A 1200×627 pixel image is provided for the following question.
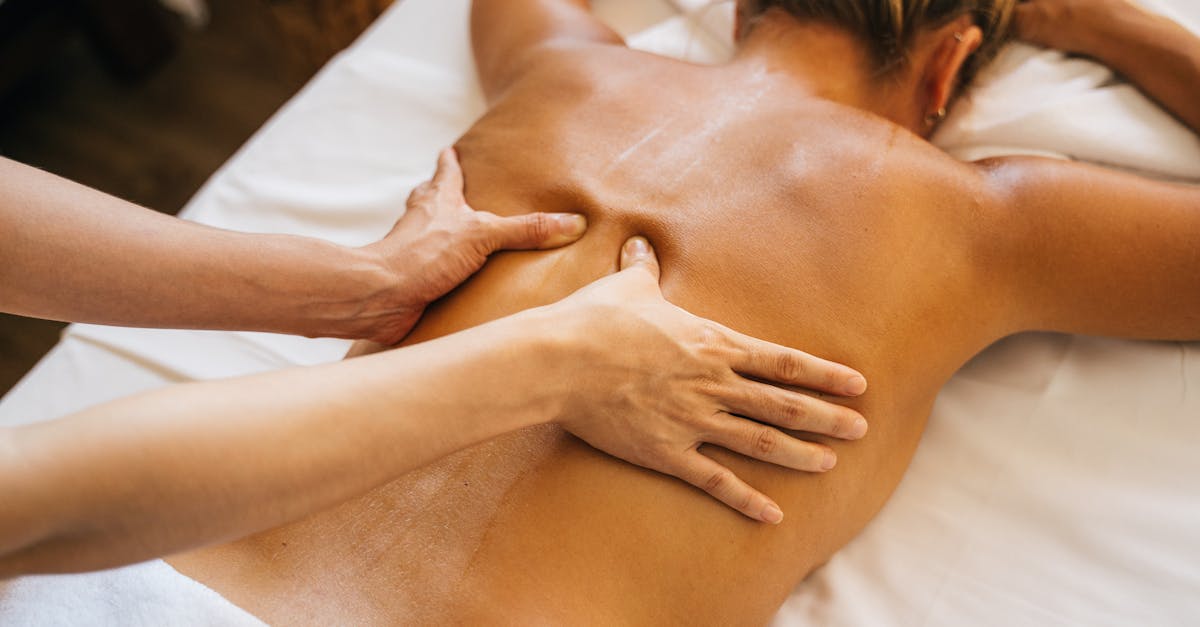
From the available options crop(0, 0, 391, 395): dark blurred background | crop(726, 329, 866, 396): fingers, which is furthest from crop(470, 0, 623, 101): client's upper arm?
crop(0, 0, 391, 395): dark blurred background

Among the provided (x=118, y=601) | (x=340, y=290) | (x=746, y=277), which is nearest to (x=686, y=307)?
(x=746, y=277)

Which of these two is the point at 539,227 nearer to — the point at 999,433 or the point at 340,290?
the point at 340,290

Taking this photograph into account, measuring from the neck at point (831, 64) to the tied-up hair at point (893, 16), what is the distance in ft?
0.04

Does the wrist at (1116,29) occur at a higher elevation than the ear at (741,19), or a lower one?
higher

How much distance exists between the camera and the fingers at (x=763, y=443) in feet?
2.80

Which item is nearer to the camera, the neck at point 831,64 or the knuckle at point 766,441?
the knuckle at point 766,441

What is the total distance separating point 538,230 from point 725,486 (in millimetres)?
339

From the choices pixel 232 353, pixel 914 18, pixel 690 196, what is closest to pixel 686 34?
pixel 914 18

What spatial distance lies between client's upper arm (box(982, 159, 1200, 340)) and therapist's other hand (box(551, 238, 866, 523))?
27 cm

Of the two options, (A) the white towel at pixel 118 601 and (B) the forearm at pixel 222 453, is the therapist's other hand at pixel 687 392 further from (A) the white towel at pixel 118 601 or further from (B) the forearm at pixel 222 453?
(A) the white towel at pixel 118 601

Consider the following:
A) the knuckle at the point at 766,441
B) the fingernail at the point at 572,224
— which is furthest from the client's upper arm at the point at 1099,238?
the fingernail at the point at 572,224

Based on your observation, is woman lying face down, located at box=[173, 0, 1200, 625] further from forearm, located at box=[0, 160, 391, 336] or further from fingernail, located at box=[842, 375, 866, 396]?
forearm, located at box=[0, 160, 391, 336]

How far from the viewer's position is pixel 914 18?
3.37ft

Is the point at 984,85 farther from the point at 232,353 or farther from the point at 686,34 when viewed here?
the point at 232,353
